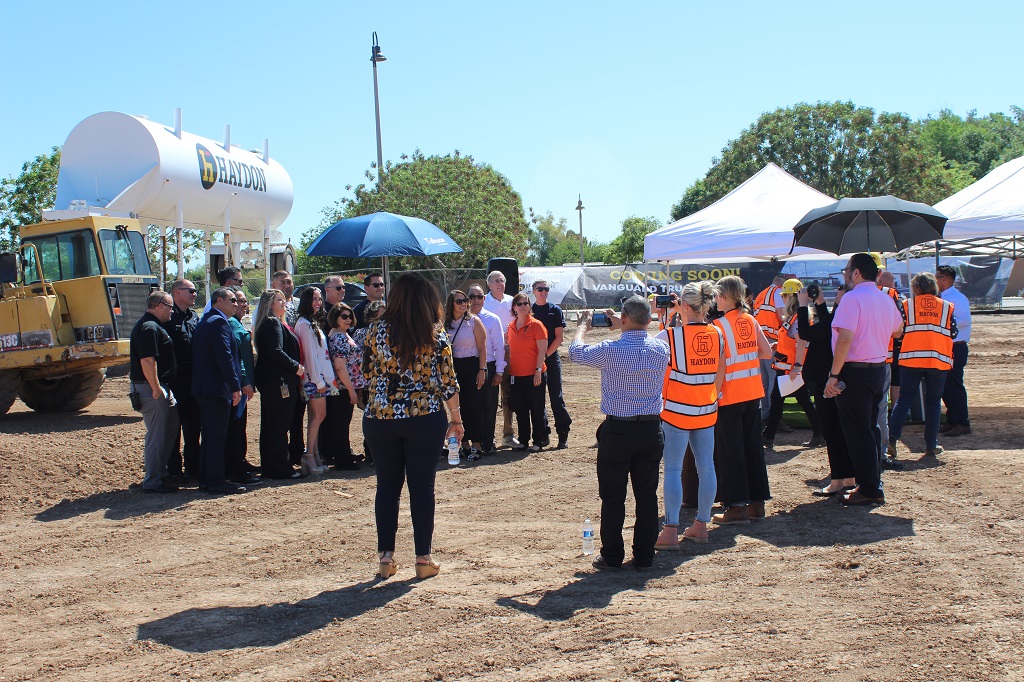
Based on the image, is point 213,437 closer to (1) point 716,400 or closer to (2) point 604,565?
(2) point 604,565

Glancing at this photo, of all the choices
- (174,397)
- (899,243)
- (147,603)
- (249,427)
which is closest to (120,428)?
(249,427)

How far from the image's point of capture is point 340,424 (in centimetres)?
934

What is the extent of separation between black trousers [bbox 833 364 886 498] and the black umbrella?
3.33 metres

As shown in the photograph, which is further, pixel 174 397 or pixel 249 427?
pixel 249 427

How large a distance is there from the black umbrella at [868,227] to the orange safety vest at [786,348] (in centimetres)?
149

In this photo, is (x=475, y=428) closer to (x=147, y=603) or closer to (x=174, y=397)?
(x=174, y=397)

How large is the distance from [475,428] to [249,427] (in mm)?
4167

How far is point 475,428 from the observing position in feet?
32.3

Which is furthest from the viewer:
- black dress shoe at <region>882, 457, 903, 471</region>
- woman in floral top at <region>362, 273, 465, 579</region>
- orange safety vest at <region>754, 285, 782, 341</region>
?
orange safety vest at <region>754, 285, 782, 341</region>

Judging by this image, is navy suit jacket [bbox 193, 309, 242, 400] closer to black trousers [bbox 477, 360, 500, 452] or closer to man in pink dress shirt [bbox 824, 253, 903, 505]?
black trousers [bbox 477, 360, 500, 452]

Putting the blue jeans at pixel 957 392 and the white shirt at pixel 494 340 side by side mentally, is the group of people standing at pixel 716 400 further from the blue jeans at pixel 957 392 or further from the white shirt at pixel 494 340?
the white shirt at pixel 494 340

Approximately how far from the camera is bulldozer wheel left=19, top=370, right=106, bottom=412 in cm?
1441

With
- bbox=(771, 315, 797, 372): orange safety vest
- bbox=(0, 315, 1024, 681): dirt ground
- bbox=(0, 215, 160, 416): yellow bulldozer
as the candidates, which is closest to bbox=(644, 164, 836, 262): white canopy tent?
bbox=(771, 315, 797, 372): orange safety vest

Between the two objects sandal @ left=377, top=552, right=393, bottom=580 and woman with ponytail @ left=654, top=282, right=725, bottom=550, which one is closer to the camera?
sandal @ left=377, top=552, right=393, bottom=580
